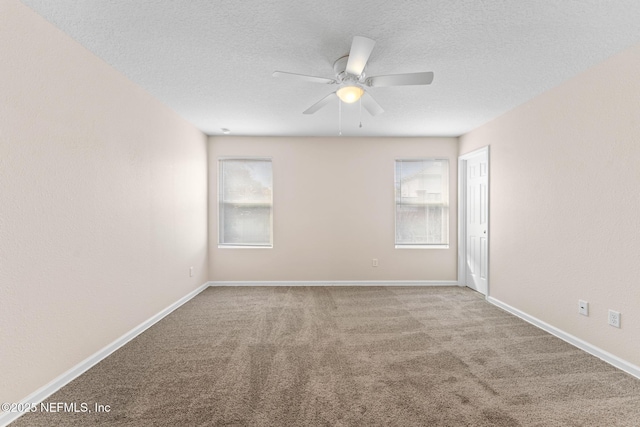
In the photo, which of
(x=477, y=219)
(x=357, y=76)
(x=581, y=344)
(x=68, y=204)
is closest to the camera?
(x=68, y=204)

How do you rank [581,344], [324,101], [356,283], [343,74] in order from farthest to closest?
1. [356,283]
2. [324,101]
3. [581,344]
4. [343,74]

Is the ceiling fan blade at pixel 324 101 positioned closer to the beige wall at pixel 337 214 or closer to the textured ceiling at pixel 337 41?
the textured ceiling at pixel 337 41

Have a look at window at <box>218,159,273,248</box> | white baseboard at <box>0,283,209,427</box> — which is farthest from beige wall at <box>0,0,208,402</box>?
window at <box>218,159,273,248</box>

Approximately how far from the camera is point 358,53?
1.97 metres

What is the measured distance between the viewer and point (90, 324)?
7.68 feet

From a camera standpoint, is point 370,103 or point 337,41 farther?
point 370,103

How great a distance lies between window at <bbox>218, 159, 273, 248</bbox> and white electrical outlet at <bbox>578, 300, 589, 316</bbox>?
13.1 feet

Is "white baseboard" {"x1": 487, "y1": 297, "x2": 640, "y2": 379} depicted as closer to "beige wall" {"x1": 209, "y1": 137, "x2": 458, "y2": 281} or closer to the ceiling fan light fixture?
"beige wall" {"x1": 209, "y1": 137, "x2": 458, "y2": 281}

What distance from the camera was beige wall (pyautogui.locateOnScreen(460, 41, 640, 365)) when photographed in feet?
7.53

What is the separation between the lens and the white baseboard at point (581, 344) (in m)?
2.25

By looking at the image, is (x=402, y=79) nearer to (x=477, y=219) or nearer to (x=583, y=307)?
(x=583, y=307)

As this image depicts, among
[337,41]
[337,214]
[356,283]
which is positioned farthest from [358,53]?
[356,283]

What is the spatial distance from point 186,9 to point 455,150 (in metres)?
4.47

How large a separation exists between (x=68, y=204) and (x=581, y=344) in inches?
171
